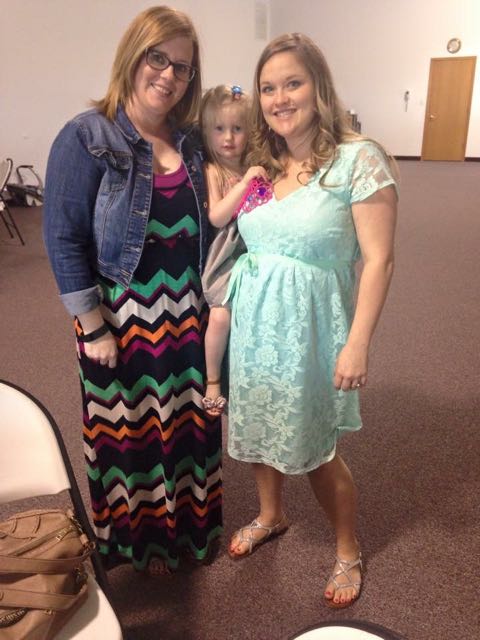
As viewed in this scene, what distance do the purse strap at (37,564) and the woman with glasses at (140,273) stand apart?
0.44 m

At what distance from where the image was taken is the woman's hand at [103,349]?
1312 millimetres

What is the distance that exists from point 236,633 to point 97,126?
1466mm

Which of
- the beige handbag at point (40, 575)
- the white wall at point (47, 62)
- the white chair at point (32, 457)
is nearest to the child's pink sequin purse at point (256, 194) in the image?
the white chair at point (32, 457)

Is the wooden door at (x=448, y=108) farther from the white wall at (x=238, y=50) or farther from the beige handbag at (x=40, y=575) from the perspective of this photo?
the beige handbag at (x=40, y=575)

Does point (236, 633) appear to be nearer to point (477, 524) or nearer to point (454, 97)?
point (477, 524)

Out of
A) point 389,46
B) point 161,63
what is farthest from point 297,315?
point 389,46

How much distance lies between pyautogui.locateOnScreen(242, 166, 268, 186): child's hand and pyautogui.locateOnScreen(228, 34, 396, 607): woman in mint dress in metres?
0.02

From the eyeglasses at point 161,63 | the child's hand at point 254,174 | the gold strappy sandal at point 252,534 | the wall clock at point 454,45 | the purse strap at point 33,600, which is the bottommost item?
the gold strappy sandal at point 252,534

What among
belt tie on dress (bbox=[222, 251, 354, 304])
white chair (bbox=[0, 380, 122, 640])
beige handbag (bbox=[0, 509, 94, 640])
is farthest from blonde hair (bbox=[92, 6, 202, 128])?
beige handbag (bbox=[0, 509, 94, 640])

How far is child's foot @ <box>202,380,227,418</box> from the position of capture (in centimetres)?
150

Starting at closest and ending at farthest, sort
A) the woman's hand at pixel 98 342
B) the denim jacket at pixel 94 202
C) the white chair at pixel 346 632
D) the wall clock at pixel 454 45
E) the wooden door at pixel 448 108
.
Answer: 1. the white chair at pixel 346 632
2. the denim jacket at pixel 94 202
3. the woman's hand at pixel 98 342
4. the wall clock at pixel 454 45
5. the wooden door at pixel 448 108

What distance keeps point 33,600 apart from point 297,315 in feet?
2.76

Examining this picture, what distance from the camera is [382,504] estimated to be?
2.03 m

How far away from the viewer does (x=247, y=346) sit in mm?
1396
